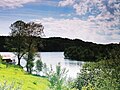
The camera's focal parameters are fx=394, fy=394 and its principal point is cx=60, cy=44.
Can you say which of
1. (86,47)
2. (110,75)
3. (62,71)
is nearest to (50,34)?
(86,47)

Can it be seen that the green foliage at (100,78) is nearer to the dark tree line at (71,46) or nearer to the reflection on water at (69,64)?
the reflection on water at (69,64)

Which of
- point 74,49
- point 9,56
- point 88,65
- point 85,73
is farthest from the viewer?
point 74,49

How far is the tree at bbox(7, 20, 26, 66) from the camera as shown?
158ft

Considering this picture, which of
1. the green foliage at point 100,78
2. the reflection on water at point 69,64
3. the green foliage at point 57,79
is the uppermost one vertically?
the green foliage at point 57,79

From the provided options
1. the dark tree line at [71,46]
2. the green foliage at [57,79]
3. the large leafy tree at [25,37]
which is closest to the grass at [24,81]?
the green foliage at [57,79]

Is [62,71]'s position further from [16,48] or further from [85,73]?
[16,48]

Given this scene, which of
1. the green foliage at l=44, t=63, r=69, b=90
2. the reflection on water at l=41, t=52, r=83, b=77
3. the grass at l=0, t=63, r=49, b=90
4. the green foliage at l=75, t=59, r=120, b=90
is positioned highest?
the green foliage at l=44, t=63, r=69, b=90

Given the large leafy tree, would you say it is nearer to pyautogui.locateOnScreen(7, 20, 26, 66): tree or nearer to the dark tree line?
pyautogui.locateOnScreen(7, 20, 26, 66): tree

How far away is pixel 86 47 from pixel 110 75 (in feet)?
172

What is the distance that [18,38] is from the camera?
160 ft

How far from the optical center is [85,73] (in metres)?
19.1

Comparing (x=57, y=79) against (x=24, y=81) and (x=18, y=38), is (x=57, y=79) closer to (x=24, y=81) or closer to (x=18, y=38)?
(x=24, y=81)

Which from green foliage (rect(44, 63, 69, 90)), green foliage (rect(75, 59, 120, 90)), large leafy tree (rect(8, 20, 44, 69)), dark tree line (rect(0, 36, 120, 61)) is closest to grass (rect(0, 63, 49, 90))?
green foliage (rect(75, 59, 120, 90))

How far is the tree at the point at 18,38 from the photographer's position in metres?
48.1
